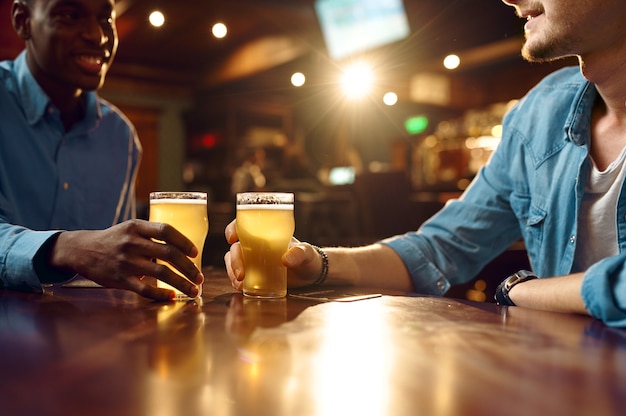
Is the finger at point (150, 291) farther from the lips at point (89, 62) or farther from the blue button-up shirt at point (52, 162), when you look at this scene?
the lips at point (89, 62)

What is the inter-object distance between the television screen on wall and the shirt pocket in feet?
9.69

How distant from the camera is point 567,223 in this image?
1519 millimetres

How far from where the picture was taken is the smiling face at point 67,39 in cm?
202

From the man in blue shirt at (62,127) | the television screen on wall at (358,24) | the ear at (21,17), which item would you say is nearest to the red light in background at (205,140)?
the television screen on wall at (358,24)

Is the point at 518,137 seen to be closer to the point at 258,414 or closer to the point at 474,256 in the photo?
the point at 474,256

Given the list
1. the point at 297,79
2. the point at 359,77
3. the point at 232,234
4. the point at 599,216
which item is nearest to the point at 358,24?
the point at 359,77

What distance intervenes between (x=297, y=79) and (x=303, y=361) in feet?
4.88

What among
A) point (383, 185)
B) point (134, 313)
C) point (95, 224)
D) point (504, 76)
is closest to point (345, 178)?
point (504, 76)

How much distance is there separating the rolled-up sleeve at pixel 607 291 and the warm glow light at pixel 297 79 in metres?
1.20

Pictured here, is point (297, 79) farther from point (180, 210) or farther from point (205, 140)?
point (205, 140)

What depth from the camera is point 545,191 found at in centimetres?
158

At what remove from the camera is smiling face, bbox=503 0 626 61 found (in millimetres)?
1424

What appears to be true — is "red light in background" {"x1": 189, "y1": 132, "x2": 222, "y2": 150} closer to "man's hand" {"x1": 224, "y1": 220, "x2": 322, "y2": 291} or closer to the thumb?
"man's hand" {"x1": 224, "y1": 220, "x2": 322, "y2": 291}

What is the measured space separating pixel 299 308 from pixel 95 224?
1574 mm
